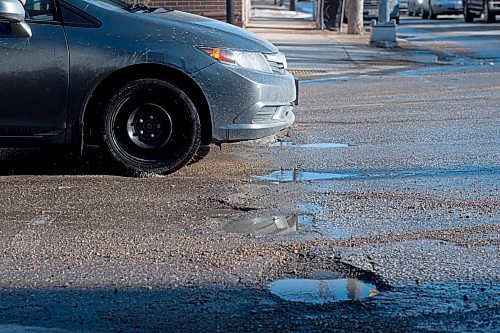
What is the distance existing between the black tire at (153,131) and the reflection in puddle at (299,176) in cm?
66

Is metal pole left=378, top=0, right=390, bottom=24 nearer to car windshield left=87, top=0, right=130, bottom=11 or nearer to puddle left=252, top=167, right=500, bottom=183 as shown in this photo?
car windshield left=87, top=0, right=130, bottom=11

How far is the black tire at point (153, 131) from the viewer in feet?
25.7

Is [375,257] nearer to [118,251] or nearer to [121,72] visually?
[118,251]

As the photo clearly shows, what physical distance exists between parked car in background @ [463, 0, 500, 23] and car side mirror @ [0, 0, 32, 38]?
107ft

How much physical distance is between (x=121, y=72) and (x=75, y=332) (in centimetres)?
373

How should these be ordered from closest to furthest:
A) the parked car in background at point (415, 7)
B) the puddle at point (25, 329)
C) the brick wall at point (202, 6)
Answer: the puddle at point (25, 329) → the brick wall at point (202, 6) → the parked car in background at point (415, 7)

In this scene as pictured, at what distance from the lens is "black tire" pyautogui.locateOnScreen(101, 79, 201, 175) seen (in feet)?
25.7

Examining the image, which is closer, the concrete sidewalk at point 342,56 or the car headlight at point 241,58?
the car headlight at point 241,58

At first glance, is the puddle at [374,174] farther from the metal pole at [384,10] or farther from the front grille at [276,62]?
the metal pole at [384,10]

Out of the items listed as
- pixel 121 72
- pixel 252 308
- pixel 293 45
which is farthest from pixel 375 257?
pixel 293 45

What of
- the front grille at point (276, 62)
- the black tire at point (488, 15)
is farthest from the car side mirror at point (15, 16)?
the black tire at point (488, 15)

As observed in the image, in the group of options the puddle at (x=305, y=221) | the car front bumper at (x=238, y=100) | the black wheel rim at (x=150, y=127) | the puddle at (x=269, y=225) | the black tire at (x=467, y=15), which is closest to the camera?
the puddle at (x=269, y=225)

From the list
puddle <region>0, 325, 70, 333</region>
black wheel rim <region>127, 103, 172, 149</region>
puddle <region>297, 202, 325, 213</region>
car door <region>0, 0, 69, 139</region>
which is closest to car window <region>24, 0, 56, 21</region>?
car door <region>0, 0, 69, 139</region>

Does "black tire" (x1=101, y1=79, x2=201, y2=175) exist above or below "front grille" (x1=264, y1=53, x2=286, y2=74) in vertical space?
below
